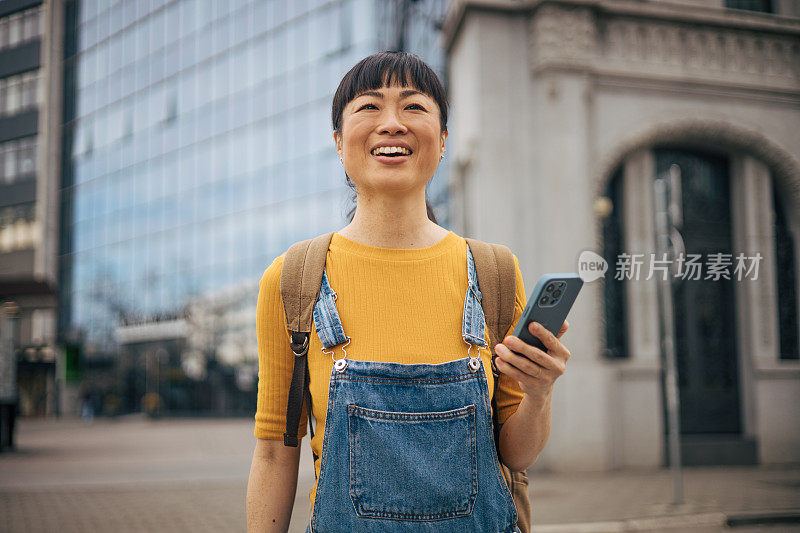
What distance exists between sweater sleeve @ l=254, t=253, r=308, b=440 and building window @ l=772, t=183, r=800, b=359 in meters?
13.8

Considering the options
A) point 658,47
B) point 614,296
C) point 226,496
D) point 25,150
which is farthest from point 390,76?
point 25,150

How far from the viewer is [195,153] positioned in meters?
39.3

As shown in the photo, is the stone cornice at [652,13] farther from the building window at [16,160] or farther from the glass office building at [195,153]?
the glass office building at [195,153]

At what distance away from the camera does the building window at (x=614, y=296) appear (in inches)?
512

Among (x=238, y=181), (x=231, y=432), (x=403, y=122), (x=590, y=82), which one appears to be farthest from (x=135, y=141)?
(x=403, y=122)

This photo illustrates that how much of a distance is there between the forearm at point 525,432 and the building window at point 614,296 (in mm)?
11508

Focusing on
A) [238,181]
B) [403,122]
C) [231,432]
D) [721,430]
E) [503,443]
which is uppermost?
[238,181]

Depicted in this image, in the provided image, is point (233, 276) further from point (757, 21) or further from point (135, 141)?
point (757, 21)

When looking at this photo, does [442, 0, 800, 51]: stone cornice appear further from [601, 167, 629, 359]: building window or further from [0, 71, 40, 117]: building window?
[0, 71, 40, 117]: building window

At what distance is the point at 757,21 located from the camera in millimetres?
13352

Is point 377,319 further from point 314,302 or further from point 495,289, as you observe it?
point 495,289

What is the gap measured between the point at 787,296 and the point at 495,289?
13.6 metres

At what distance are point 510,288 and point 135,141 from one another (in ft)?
145

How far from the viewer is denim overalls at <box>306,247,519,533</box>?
65.9 inches
